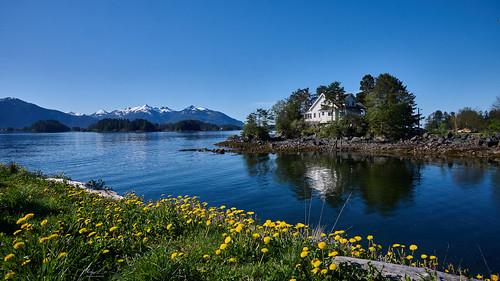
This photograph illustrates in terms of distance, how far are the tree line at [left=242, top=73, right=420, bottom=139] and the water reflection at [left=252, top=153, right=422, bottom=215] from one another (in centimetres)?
2330

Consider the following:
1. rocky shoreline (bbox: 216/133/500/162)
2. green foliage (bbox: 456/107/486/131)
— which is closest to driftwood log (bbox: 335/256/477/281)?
rocky shoreline (bbox: 216/133/500/162)

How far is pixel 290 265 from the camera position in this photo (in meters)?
3.88

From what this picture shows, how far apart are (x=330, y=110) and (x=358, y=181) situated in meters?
49.7

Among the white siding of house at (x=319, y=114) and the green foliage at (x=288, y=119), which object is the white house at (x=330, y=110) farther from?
the green foliage at (x=288, y=119)

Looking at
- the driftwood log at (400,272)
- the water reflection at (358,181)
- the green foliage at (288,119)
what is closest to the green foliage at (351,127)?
the green foliage at (288,119)

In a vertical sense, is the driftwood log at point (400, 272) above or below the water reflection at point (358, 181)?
above

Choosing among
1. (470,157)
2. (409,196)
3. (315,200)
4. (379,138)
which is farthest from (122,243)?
(379,138)

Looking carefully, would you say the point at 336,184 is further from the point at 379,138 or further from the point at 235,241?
the point at 379,138

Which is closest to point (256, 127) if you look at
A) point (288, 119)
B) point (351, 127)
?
point (288, 119)

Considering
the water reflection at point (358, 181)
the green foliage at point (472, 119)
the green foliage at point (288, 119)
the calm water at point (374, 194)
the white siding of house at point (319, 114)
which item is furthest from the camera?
the green foliage at point (288, 119)

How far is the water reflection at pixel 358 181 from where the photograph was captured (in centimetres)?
1786

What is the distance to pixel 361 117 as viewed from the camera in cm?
6278

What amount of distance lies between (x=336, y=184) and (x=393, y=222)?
930cm

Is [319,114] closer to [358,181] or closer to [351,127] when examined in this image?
[351,127]
